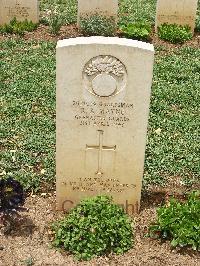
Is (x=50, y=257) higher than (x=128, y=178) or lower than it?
lower

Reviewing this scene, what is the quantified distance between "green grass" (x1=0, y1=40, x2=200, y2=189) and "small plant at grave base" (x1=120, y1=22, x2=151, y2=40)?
64 cm

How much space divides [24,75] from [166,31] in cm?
323

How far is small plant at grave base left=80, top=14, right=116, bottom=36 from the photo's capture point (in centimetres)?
1009

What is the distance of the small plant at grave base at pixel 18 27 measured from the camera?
10243 millimetres

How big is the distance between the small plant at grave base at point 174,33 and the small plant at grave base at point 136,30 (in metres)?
0.27

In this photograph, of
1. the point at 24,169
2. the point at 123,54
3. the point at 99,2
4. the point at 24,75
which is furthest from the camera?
the point at 99,2

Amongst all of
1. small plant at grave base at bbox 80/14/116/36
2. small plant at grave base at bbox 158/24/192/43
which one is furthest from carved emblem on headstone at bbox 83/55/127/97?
small plant at grave base at bbox 158/24/192/43

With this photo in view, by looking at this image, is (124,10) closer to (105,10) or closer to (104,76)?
(105,10)

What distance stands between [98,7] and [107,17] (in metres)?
0.25

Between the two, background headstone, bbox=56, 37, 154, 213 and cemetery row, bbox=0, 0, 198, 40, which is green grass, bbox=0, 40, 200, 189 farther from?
cemetery row, bbox=0, 0, 198, 40

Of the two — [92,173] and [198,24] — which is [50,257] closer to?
[92,173]

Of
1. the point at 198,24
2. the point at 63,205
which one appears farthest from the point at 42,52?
the point at 63,205

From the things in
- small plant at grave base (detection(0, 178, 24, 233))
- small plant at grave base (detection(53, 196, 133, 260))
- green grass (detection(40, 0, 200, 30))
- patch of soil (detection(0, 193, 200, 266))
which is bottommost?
patch of soil (detection(0, 193, 200, 266))

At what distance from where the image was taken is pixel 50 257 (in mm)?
4777
